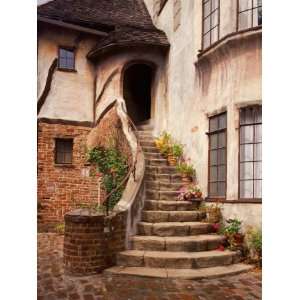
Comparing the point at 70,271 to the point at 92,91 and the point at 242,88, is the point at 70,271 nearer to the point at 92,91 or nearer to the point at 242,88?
the point at 242,88

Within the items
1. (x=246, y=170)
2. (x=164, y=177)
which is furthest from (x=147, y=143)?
(x=246, y=170)

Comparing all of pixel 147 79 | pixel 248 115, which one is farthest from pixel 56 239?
pixel 147 79

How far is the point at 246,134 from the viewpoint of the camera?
509 centimetres

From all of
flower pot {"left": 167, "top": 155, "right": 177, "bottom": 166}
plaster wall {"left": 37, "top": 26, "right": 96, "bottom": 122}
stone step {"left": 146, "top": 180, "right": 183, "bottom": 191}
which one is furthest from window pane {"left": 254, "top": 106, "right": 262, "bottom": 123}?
plaster wall {"left": 37, "top": 26, "right": 96, "bottom": 122}

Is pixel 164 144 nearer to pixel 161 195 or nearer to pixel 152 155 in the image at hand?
pixel 152 155

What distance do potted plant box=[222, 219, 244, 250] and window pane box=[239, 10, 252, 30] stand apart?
3.11 meters

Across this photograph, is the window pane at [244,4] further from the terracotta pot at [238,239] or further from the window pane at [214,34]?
the terracotta pot at [238,239]

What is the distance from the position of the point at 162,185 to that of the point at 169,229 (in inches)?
56.0

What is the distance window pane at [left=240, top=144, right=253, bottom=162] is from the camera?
498 cm

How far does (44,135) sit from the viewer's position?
8336mm

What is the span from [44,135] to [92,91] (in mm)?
1949

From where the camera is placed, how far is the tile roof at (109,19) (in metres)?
8.66
